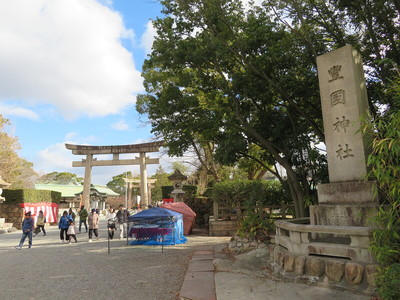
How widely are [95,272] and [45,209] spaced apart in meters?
20.1

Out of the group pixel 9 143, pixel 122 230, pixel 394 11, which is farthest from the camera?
pixel 9 143

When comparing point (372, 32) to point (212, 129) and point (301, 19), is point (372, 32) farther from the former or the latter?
point (212, 129)

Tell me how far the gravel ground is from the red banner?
1258 centimetres

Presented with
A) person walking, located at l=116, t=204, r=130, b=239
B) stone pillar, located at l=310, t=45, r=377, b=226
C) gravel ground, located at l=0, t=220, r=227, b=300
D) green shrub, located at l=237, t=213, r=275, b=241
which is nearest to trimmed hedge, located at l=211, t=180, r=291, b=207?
gravel ground, located at l=0, t=220, r=227, b=300

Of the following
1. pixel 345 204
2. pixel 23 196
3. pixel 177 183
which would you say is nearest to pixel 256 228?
pixel 345 204

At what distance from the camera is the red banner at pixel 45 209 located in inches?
871

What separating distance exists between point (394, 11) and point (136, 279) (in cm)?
1003

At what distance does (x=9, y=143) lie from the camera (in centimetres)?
2647

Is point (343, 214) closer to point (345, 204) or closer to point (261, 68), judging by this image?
point (345, 204)

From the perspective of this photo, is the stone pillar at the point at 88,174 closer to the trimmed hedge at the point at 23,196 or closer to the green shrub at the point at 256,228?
the trimmed hedge at the point at 23,196

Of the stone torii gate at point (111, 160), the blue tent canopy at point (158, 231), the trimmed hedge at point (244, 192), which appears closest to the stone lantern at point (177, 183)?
the trimmed hedge at point (244, 192)

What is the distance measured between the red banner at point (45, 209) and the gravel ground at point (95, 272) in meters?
12.6

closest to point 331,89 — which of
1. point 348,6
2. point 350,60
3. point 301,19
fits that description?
point 350,60

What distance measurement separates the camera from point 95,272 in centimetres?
713
